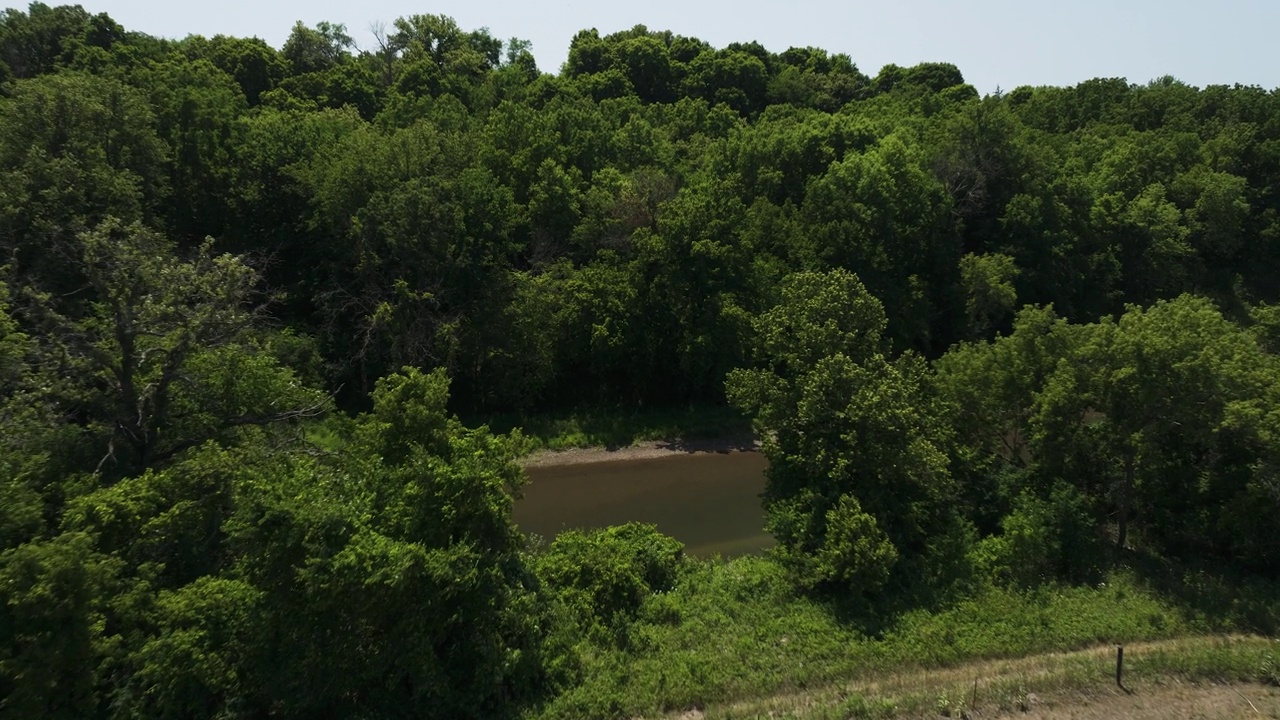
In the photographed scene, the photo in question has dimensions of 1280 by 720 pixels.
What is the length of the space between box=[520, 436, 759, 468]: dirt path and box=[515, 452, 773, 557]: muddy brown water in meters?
0.24

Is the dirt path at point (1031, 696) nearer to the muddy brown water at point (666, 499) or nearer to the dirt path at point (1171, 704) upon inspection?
the dirt path at point (1171, 704)

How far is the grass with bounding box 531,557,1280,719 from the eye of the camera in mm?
13766

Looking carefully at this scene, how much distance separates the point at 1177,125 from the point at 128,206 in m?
59.4

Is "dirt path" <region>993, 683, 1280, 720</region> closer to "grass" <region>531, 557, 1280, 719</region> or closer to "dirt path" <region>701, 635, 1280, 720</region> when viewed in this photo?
"dirt path" <region>701, 635, 1280, 720</region>

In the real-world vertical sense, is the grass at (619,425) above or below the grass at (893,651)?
above

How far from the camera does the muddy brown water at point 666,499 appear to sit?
2302cm

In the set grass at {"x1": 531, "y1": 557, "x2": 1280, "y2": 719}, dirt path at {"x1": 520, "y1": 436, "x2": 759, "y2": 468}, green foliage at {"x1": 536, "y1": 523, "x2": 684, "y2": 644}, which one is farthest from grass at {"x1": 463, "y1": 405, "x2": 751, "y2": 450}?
grass at {"x1": 531, "y1": 557, "x2": 1280, "y2": 719}

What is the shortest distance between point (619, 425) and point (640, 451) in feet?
5.81

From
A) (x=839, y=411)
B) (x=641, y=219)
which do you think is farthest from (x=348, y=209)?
(x=839, y=411)

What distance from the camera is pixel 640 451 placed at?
2922 cm

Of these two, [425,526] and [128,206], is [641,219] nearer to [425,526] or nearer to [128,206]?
[128,206]

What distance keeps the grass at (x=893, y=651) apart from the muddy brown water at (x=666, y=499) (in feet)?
18.4

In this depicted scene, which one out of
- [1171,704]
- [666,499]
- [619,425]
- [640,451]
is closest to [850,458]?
[1171,704]

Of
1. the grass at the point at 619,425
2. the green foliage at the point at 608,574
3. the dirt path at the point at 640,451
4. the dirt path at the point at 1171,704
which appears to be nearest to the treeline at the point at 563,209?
the grass at the point at 619,425
